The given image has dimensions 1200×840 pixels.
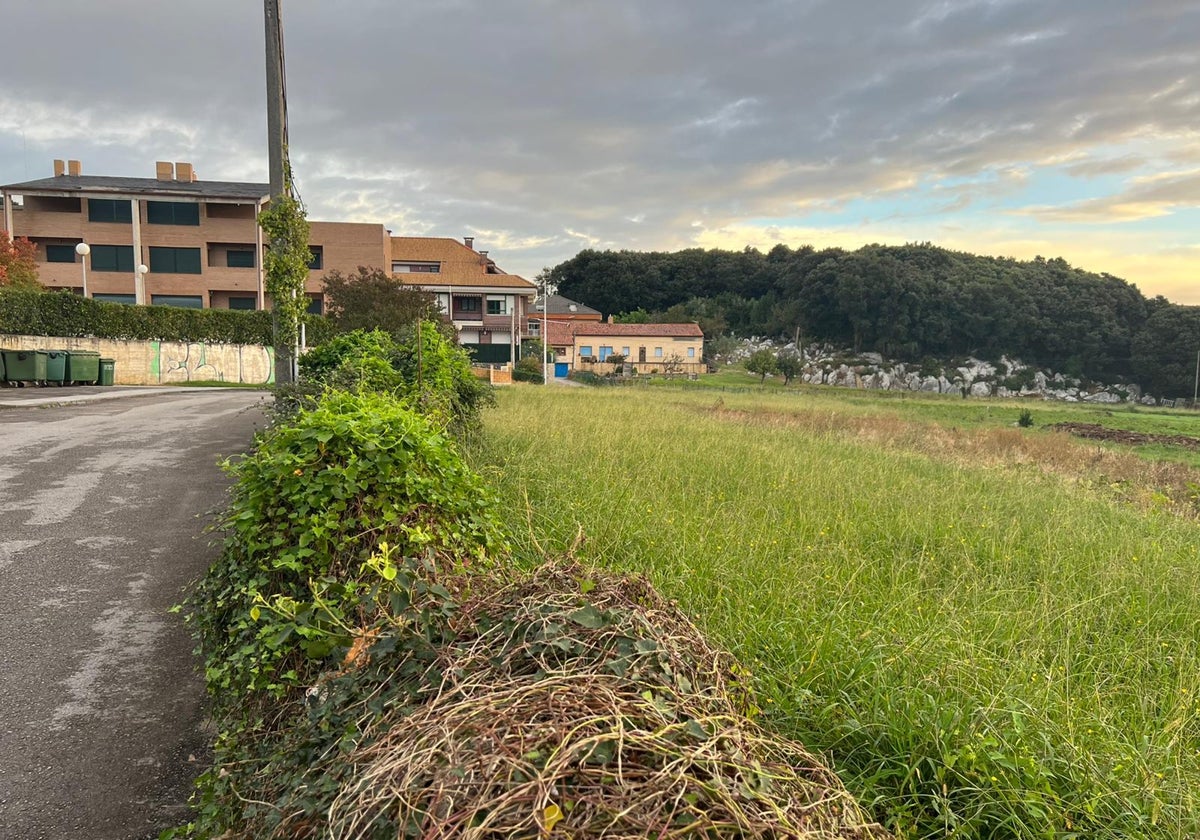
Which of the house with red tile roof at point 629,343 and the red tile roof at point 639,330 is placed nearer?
the house with red tile roof at point 629,343

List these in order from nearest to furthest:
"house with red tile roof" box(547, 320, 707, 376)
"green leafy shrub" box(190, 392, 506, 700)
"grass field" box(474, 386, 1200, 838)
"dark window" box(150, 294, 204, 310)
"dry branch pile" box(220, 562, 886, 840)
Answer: "dry branch pile" box(220, 562, 886, 840), "grass field" box(474, 386, 1200, 838), "green leafy shrub" box(190, 392, 506, 700), "dark window" box(150, 294, 204, 310), "house with red tile roof" box(547, 320, 707, 376)

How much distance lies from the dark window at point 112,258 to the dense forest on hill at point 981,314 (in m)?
62.8

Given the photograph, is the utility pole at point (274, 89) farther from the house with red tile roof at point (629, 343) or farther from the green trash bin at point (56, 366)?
the house with red tile roof at point (629, 343)

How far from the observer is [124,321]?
86.0 feet

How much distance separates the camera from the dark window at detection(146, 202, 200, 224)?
4341cm

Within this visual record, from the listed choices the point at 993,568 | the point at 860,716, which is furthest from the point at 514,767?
the point at 993,568

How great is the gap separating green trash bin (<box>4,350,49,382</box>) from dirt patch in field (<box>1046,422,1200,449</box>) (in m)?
35.1

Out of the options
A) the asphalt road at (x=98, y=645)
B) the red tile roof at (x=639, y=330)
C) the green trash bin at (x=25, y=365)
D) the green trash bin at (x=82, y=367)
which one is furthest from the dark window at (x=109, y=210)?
the asphalt road at (x=98, y=645)

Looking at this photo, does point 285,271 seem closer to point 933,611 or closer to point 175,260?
point 933,611

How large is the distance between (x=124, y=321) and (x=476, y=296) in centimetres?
3102

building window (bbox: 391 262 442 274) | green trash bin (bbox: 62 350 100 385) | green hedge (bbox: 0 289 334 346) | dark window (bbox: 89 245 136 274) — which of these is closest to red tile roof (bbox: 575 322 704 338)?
building window (bbox: 391 262 442 274)

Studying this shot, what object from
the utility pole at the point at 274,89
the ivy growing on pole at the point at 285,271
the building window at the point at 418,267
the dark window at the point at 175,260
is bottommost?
the ivy growing on pole at the point at 285,271

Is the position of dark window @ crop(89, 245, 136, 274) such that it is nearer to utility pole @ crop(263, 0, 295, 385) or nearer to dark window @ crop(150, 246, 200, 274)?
dark window @ crop(150, 246, 200, 274)

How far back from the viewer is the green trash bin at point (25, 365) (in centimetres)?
1919
